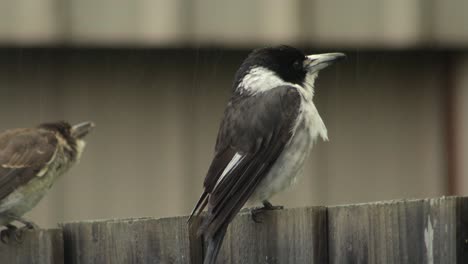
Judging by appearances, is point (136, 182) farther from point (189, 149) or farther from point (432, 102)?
point (432, 102)

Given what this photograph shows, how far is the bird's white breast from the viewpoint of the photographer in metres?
4.49

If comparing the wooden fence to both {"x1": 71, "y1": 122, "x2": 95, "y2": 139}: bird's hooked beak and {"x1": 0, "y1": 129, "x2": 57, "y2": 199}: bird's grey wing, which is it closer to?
{"x1": 0, "y1": 129, "x2": 57, "y2": 199}: bird's grey wing

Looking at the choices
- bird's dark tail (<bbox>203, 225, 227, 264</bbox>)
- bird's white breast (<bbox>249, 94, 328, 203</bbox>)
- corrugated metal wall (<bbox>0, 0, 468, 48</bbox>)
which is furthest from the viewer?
corrugated metal wall (<bbox>0, 0, 468, 48</bbox>)

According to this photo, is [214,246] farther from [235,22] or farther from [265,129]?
[235,22]

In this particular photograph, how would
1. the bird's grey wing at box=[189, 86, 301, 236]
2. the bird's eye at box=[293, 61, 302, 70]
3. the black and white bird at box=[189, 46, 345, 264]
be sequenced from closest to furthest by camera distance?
the bird's grey wing at box=[189, 86, 301, 236]
the black and white bird at box=[189, 46, 345, 264]
the bird's eye at box=[293, 61, 302, 70]

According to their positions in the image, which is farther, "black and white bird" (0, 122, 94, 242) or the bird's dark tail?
"black and white bird" (0, 122, 94, 242)

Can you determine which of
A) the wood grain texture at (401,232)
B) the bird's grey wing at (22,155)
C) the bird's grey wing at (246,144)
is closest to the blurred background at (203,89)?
the bird's grey wing at (22,155)

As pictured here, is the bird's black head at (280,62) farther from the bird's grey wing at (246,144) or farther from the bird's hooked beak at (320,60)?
the bird's grey wing at (246,144)

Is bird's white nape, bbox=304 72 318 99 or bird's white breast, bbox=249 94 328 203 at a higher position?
bird's white nape, bbox=304 72 318 99

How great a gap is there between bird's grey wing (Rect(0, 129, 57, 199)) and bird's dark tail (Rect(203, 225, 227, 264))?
4.66 ft

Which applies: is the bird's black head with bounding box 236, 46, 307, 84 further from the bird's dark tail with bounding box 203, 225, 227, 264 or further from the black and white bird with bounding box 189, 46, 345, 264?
the bird's dark tail with bounding box 203, 225, 227, 264

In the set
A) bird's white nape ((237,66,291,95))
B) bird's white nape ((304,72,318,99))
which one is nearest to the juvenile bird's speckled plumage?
bird's white nape ((237,66,291,95))

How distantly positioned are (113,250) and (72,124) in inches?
79.6

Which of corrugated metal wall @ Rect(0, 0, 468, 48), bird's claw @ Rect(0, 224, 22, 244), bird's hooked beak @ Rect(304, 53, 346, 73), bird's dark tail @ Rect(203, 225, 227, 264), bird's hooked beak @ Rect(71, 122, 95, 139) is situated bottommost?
bird's dark tail @ Rect(203, 225, 227, 264)
